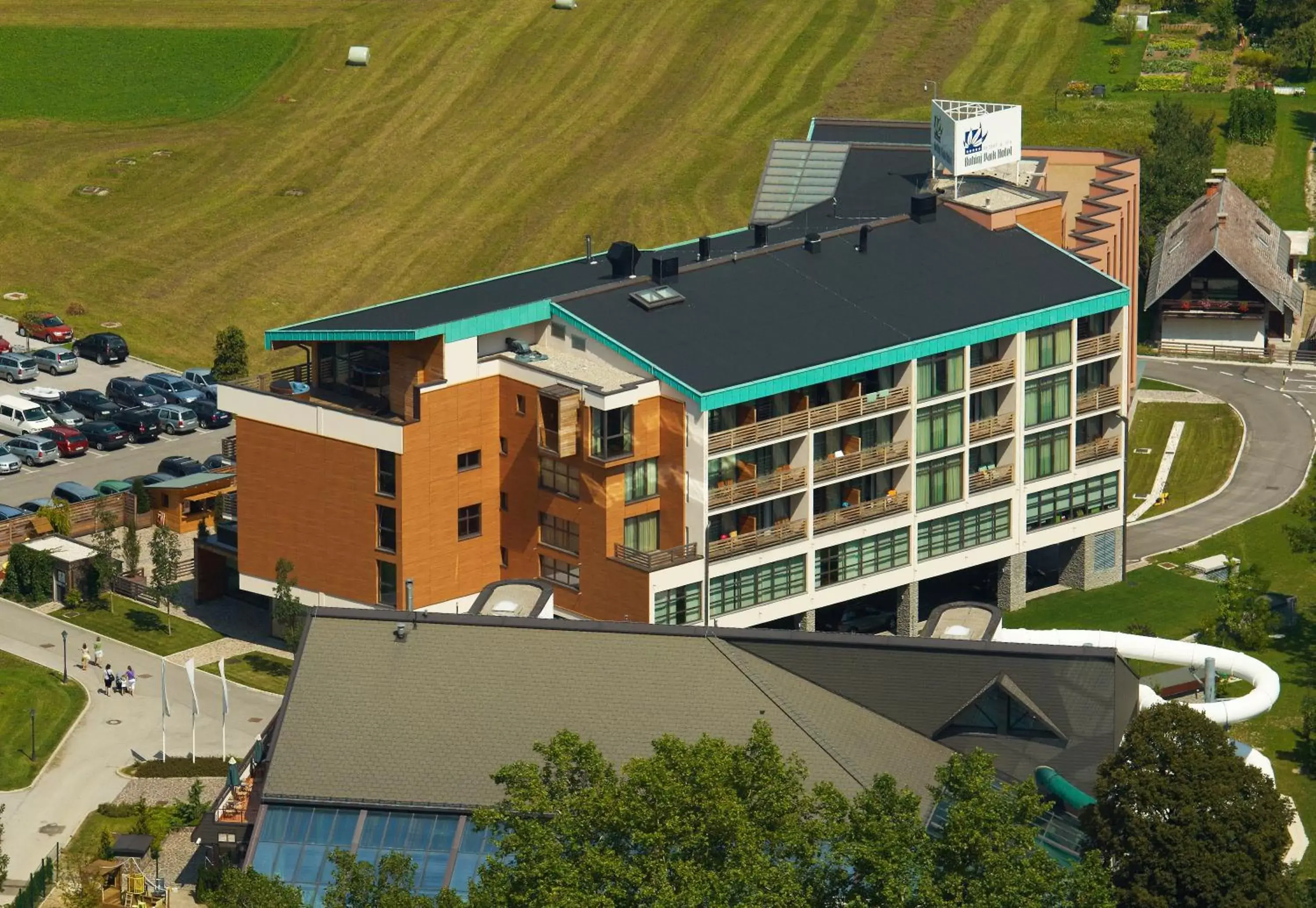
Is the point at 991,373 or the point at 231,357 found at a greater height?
the point at 991,373

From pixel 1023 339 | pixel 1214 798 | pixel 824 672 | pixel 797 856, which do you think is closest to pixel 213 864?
pixel 824 672

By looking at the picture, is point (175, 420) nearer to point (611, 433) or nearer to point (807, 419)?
point (611, 433)

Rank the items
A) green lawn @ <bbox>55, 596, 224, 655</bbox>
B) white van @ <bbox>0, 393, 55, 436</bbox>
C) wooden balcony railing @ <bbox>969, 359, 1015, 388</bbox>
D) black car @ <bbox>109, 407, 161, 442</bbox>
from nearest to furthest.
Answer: green lawn @ <bbox>55, 596, 224, 655</bbox> → wooden balcony railing @ <bbox>969, 359, 1015, 388</bbox> → white van @ <bbox>0, 393, 55, 436</bbox> → black car @ <bbox>109, 407, 161, 442</bbox>

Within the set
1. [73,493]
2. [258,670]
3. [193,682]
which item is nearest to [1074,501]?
[258,670]

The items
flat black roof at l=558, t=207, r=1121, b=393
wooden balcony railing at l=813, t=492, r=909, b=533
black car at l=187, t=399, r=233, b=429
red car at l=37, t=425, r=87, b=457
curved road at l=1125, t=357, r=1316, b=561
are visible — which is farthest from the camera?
black car at l=187, t=399, r=233, b=429

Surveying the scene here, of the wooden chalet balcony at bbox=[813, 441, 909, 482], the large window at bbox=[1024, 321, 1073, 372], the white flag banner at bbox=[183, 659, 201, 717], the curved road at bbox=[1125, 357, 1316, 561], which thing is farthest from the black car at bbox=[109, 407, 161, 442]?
the curved road at bbox=[1125, 357, 1316, 561]

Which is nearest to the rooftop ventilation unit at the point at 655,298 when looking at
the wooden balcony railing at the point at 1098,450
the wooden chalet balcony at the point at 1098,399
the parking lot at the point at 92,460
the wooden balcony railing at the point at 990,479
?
the wooden balcony railing at the point at 990,479

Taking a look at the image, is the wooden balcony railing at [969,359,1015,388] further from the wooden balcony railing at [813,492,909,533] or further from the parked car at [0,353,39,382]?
the parked car at [0,353,39,382]
